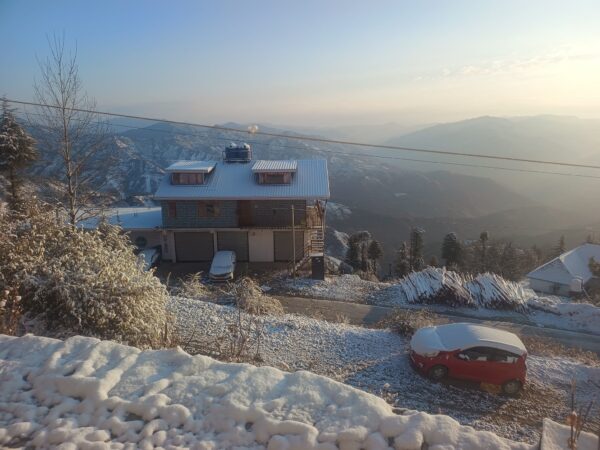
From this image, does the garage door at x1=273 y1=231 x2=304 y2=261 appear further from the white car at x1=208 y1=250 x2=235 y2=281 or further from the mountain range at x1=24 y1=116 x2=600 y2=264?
the mountain range at x1=24 y1=116 x2=600 y2=264

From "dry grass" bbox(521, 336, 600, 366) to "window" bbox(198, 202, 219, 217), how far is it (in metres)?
16.4

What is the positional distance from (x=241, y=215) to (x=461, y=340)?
16.0 meters

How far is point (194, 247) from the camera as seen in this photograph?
24.5 meters

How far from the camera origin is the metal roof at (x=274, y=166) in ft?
78.4

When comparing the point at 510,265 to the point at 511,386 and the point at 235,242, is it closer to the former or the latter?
the point at 235,242

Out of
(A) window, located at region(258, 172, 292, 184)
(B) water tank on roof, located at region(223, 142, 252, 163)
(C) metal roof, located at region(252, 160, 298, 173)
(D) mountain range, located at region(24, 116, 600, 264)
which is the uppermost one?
(B) water tank on roof, located at region(223, 142, 252, 163)

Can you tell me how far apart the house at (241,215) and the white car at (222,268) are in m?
2.21

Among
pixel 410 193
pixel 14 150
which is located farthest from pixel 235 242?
pixel 410 193

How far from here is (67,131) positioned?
1342 cm

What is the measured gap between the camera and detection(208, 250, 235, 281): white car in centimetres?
2077

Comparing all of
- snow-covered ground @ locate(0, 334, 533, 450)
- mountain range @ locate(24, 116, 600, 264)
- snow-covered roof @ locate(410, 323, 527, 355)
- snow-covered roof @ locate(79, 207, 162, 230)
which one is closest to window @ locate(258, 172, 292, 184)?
snow-covered roof @ locate(79, 207, 162, 230)

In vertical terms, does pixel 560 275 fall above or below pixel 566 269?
Answer: below

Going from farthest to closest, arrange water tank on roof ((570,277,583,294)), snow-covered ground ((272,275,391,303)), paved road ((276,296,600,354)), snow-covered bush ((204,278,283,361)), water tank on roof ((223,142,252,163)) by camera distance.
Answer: water tank on roof ((223,142,252,163))
water tank on roof ((570,277,583,294))
snow-covered ground ((272,275,391,303))
paved road ((276,296,600,354))
snow-covered bush ((204,278,283,361))

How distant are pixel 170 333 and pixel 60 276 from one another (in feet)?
8.57
